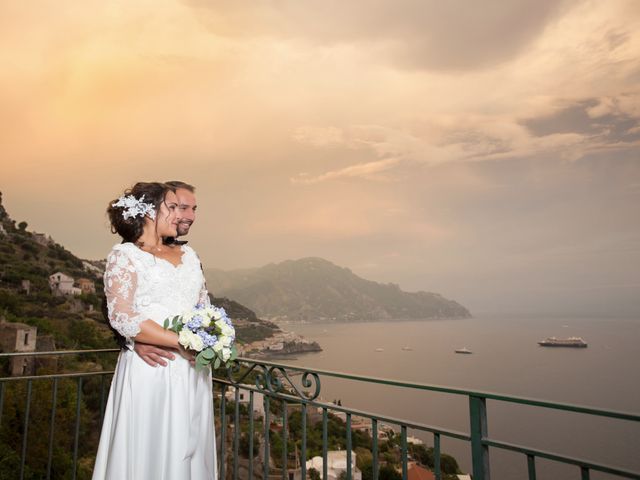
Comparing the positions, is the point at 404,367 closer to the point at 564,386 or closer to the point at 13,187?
the point at 564,386

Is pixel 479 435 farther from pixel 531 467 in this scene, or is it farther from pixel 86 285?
pixel 86 285

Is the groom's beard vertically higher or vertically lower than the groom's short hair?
lower

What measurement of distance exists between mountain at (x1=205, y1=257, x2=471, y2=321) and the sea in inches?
107

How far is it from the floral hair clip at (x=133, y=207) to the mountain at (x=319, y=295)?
61.3 m

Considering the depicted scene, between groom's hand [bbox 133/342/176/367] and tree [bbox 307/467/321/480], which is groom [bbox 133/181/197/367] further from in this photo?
tree [bbox 307/467/321/480]

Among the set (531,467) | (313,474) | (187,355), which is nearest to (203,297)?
(187,355)

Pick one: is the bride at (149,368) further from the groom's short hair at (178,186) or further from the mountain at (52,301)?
the mountain at (52,301)

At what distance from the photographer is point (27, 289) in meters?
35.5

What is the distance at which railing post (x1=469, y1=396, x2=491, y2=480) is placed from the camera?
5.30 feet

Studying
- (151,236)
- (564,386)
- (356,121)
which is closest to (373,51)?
(356,121)

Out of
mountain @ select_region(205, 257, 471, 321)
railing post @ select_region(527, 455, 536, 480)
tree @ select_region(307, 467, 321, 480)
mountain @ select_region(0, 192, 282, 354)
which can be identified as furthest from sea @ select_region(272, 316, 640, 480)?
railing post @ select_region(527, 455, 536, 480)

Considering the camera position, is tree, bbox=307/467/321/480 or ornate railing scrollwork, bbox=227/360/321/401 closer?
ornate railing scrollwork, bbox=227/360/321/401

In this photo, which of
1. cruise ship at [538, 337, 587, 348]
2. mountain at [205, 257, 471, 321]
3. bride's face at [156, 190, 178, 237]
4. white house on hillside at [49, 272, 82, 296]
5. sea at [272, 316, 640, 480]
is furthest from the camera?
mountain at [205, 257, 471, 321]

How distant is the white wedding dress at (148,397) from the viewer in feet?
5.99
